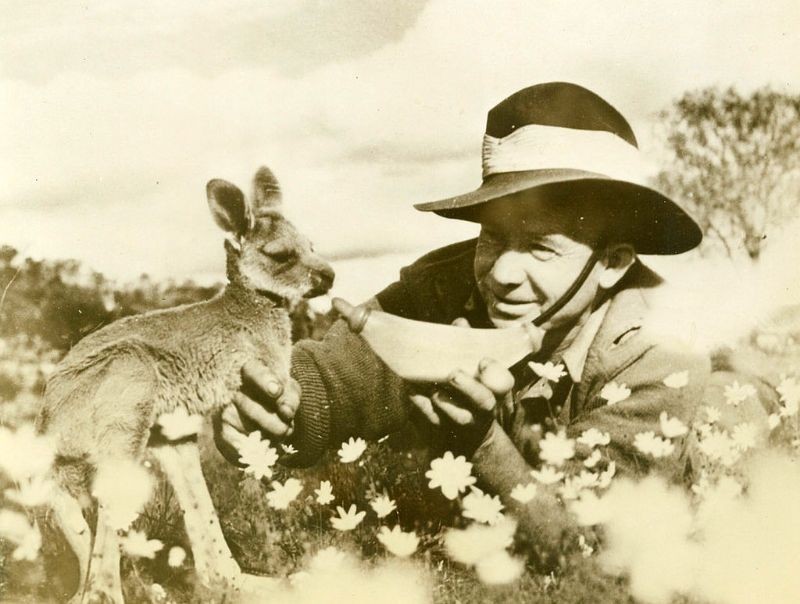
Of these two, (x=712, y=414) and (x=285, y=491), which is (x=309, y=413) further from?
(x=712, y=414)

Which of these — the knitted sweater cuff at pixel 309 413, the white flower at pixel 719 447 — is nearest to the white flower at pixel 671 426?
the white flower at pixel 719 447

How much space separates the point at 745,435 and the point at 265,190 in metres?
2.35

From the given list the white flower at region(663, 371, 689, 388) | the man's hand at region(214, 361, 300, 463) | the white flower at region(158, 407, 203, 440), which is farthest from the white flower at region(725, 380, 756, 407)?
the white flower at region(158, 407, 203, 440)

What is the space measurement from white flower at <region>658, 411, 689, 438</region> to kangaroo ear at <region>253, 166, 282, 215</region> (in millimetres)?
1891

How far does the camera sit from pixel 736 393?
12.7ft

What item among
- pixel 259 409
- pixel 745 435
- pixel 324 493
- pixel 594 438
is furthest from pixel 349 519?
pixel 745 435

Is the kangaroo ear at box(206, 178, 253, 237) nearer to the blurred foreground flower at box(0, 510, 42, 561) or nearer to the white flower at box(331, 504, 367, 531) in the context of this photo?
the white flower at box(331, 504, 367, 531)

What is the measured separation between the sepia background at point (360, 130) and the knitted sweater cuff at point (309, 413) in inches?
5.6

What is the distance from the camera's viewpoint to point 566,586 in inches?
151

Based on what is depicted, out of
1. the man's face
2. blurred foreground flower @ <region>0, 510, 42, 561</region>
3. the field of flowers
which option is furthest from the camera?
blurred foreground flower @ <region>0, 510, 42, 561</region>

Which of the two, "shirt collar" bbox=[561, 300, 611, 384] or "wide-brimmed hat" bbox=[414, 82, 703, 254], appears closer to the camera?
"wide-brimmed hat" bbox=[414, 82, 703, 254]

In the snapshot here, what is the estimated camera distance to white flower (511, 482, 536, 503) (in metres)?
3.79

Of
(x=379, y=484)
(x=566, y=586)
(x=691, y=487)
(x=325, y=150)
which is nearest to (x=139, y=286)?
(x=325, y=150)

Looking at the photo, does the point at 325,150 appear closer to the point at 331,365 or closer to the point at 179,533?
the point at 331,365
